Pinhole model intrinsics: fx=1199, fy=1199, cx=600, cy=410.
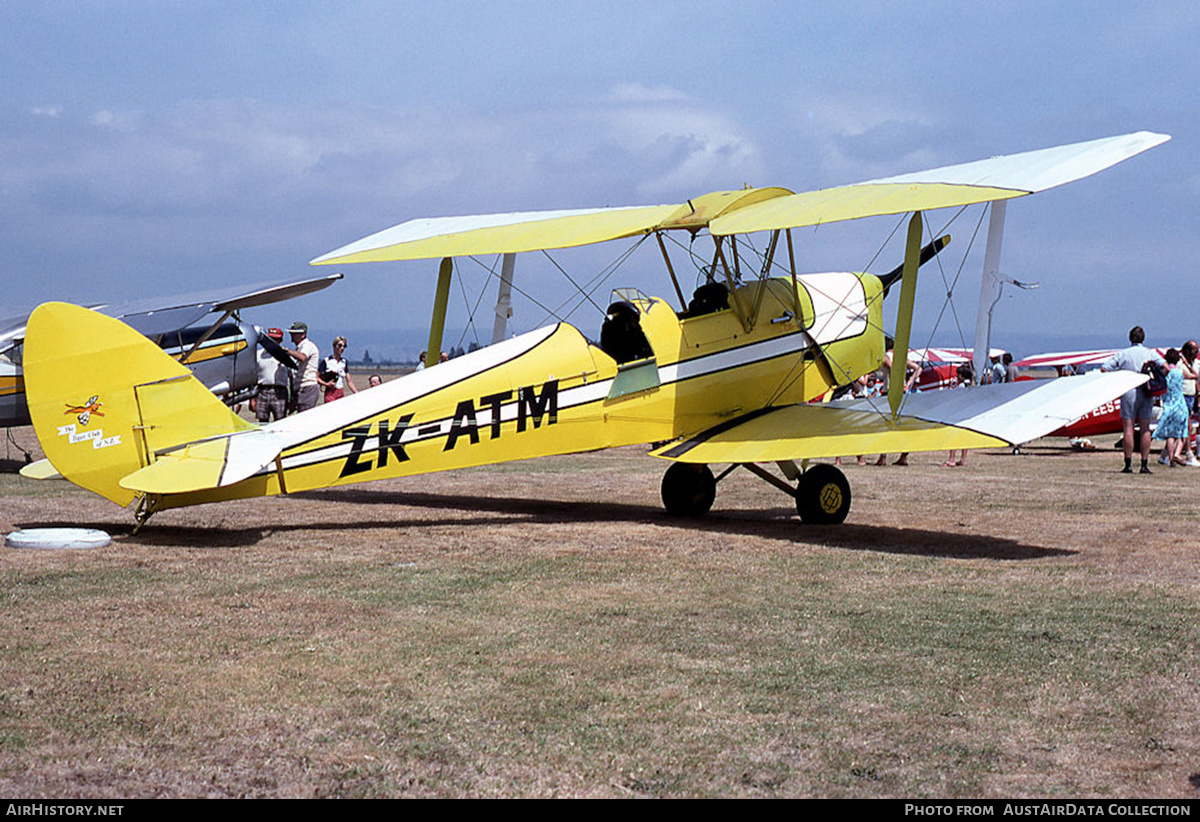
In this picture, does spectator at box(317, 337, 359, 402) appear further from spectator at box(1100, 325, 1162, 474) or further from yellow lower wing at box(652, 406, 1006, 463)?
spectator at box(1100, 325, 1162, 474)

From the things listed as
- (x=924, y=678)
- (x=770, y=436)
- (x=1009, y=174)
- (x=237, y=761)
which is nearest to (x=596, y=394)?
(x=770, y=436)

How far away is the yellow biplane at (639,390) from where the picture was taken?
317 inches

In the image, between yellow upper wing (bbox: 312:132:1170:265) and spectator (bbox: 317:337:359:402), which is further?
spectator (bbox: 317:337:359:402)

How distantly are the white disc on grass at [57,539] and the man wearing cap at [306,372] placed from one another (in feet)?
24.9

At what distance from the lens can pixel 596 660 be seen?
5.14 metres

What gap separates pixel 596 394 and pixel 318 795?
6.36 meters

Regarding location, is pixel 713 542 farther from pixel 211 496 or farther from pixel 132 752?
pixel 132 752

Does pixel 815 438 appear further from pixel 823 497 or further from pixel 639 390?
pixel 639 390

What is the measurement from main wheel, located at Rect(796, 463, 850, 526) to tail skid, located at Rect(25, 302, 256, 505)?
185 inches

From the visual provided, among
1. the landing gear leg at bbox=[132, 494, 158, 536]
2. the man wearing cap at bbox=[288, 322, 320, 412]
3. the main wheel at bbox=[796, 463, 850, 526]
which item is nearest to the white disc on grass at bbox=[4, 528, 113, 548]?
the landing gear leg at bbox=[132, 494, 158, 536]

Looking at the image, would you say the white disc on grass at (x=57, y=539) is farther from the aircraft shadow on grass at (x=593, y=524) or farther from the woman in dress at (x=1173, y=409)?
the woman in dress at (x=1173, y=409)

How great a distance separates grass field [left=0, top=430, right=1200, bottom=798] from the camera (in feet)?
12.4

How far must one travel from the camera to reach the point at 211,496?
836 centimetres

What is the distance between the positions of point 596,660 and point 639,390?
4.95 meters
